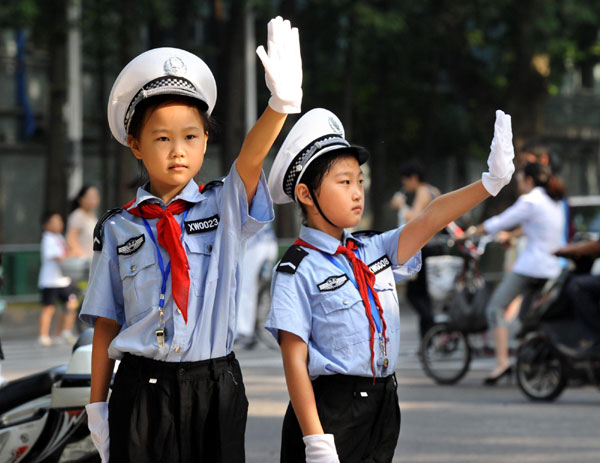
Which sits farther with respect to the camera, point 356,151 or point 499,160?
point 356,151

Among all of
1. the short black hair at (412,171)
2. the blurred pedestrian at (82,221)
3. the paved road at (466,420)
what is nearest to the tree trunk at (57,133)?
the blurred pedestrian at (82,221)

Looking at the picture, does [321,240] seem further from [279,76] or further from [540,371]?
[540,371]

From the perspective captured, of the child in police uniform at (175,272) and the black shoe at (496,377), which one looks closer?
the child in police uniform at (175,272)

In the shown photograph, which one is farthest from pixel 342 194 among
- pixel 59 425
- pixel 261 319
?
pixel 261 319

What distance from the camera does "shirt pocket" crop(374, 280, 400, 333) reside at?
→ 4.08 metres

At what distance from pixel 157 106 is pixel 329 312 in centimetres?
80

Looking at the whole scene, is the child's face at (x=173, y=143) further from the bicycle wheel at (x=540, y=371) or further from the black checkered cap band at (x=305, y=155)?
the bicycle wheel at (x=540, y=371)

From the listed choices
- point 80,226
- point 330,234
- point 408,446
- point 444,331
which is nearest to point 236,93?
point 80,226

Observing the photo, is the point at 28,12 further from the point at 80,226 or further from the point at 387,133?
the point at 387,133

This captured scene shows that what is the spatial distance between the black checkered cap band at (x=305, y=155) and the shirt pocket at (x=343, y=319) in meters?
0.39

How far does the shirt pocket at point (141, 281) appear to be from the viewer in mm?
3807

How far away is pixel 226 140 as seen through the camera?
27.2 m

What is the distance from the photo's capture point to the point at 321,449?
12.5ft

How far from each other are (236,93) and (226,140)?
0.98 m
